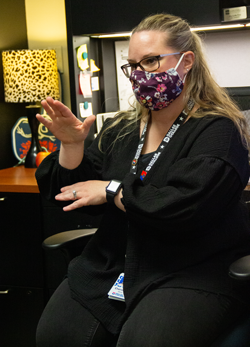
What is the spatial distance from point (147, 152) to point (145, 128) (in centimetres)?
10

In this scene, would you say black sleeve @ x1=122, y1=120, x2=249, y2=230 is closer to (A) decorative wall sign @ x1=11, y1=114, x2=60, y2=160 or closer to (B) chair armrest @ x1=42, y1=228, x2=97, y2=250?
(B) chair armrest @ x1=42, y1=228, x2=97, y2=250

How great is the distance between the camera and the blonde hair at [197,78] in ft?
3.91

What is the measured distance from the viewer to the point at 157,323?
0.95 m

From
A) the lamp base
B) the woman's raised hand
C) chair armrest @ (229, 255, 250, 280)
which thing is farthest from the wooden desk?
chair armrest @ (229, 255, 250, 280)

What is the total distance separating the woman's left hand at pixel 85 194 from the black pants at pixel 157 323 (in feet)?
0.96

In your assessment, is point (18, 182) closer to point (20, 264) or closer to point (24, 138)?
point (20, 264)

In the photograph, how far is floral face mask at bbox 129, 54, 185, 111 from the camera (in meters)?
1.20

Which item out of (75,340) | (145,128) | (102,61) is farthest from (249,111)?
(75,340)

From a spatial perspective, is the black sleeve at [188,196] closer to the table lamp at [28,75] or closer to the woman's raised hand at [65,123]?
the woman's raised hand at [65,123]

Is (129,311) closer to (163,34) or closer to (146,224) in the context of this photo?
(146,224)

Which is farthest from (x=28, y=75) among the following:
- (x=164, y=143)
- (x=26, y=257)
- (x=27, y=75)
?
(x=164, y=143)

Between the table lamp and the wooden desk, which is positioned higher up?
the table lamp

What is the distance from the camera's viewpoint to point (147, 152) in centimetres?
126

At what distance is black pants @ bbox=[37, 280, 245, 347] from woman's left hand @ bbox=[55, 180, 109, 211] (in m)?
0.29
